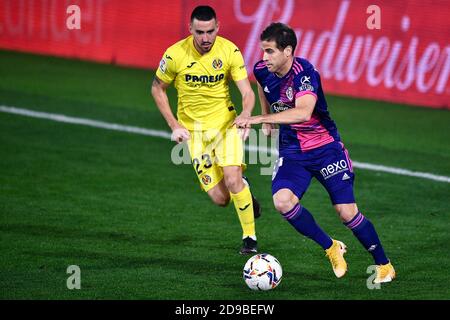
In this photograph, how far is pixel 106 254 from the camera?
10.8 metres

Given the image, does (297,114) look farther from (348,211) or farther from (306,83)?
(348,211)

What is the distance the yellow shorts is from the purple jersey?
120 centimetres

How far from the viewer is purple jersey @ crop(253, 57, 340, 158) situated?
31.6 feet

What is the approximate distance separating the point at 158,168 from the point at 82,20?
446 inches

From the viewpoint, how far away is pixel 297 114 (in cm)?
931

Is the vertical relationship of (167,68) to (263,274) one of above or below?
above

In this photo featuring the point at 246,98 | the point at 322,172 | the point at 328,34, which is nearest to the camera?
the point at 322,172

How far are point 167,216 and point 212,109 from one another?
1.85 metres

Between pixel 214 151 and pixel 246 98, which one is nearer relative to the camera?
pixel 246 98

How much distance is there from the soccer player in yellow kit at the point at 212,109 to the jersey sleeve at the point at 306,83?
1.39m

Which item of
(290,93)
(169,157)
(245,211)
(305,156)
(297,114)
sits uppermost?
(290,93)

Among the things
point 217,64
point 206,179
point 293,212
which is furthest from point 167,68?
point 293,212

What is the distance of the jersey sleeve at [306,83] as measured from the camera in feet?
31.2

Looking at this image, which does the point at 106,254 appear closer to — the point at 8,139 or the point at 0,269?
the point at 0,269
